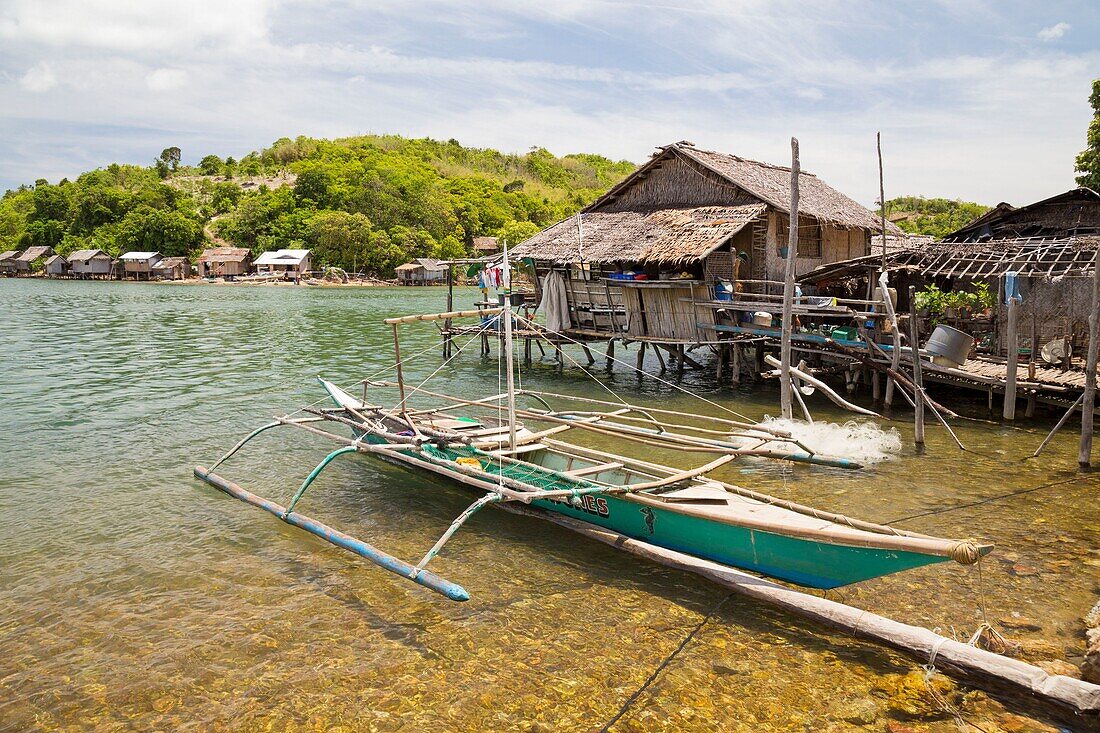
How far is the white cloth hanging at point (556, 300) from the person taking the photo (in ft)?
68.8

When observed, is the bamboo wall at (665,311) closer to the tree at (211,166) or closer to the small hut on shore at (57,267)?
the small hut on shore at (57,267)

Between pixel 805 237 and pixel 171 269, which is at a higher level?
pixel 171 269

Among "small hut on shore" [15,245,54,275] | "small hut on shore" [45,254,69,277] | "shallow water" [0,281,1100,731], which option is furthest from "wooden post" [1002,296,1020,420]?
"small hut on shore" [15,245,54,275]

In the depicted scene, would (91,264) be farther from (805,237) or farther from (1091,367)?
(1091,367)

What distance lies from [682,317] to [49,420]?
14583 millimetres

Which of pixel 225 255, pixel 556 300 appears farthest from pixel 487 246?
pixel 556 300

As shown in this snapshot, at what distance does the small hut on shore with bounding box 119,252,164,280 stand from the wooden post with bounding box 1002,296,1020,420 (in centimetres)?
7746

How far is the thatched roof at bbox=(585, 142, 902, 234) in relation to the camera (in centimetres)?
1975

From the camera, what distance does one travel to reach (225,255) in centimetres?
7275

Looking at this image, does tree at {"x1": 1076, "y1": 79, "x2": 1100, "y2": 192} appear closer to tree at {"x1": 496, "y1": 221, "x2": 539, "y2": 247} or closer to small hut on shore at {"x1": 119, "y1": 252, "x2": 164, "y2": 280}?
tree at {"x1": 496, "y1": 221, "x2": 539, "y2": 247}

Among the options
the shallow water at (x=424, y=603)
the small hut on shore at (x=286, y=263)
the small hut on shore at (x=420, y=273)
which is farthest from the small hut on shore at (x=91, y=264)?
the shallow water at (x=424, y=603)

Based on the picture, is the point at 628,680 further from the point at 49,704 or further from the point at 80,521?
the point at 80,521

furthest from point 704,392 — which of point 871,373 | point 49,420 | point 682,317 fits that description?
point 49,420

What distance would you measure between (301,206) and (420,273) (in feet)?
75.4
